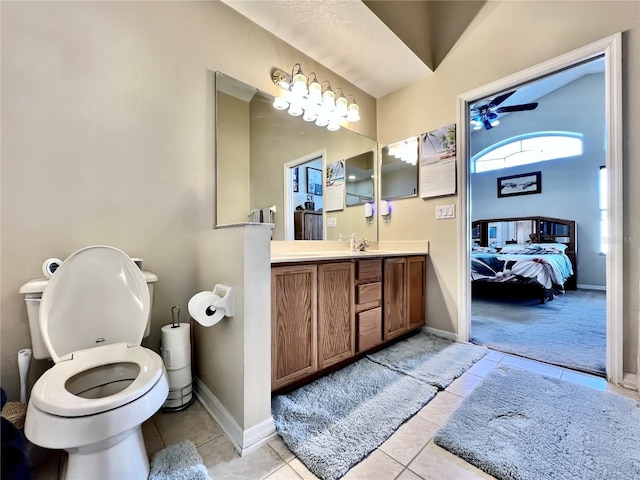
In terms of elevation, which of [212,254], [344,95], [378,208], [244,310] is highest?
[344,95]

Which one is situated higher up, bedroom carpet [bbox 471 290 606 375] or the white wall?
the white wall

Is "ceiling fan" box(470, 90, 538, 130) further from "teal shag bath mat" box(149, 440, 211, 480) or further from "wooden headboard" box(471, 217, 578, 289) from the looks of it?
"teal shag bath mat" box(149, 440, 211, 480)

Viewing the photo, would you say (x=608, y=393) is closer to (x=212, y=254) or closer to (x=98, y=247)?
(x=212, y=254)

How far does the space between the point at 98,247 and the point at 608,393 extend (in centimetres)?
275

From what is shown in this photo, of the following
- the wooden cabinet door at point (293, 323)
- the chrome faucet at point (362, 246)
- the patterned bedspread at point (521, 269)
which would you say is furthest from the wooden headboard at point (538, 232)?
the wooden cabinet door at point (293, 323)

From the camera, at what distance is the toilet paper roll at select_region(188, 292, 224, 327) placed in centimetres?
114

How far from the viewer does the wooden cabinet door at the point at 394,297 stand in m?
2.06

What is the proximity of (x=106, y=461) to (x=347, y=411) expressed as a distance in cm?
97

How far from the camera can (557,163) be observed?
4793 millimetres

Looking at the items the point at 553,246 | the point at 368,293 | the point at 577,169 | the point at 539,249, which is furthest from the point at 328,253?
the point at 577,169

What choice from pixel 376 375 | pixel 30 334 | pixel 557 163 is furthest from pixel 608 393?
pixel 557 163

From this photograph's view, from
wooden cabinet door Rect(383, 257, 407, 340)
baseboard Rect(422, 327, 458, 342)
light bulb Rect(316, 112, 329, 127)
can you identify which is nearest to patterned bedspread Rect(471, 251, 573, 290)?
baseboard Rect(422, 327, 458, 342)

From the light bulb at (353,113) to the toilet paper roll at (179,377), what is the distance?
7.73 feet

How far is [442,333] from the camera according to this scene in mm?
2371
